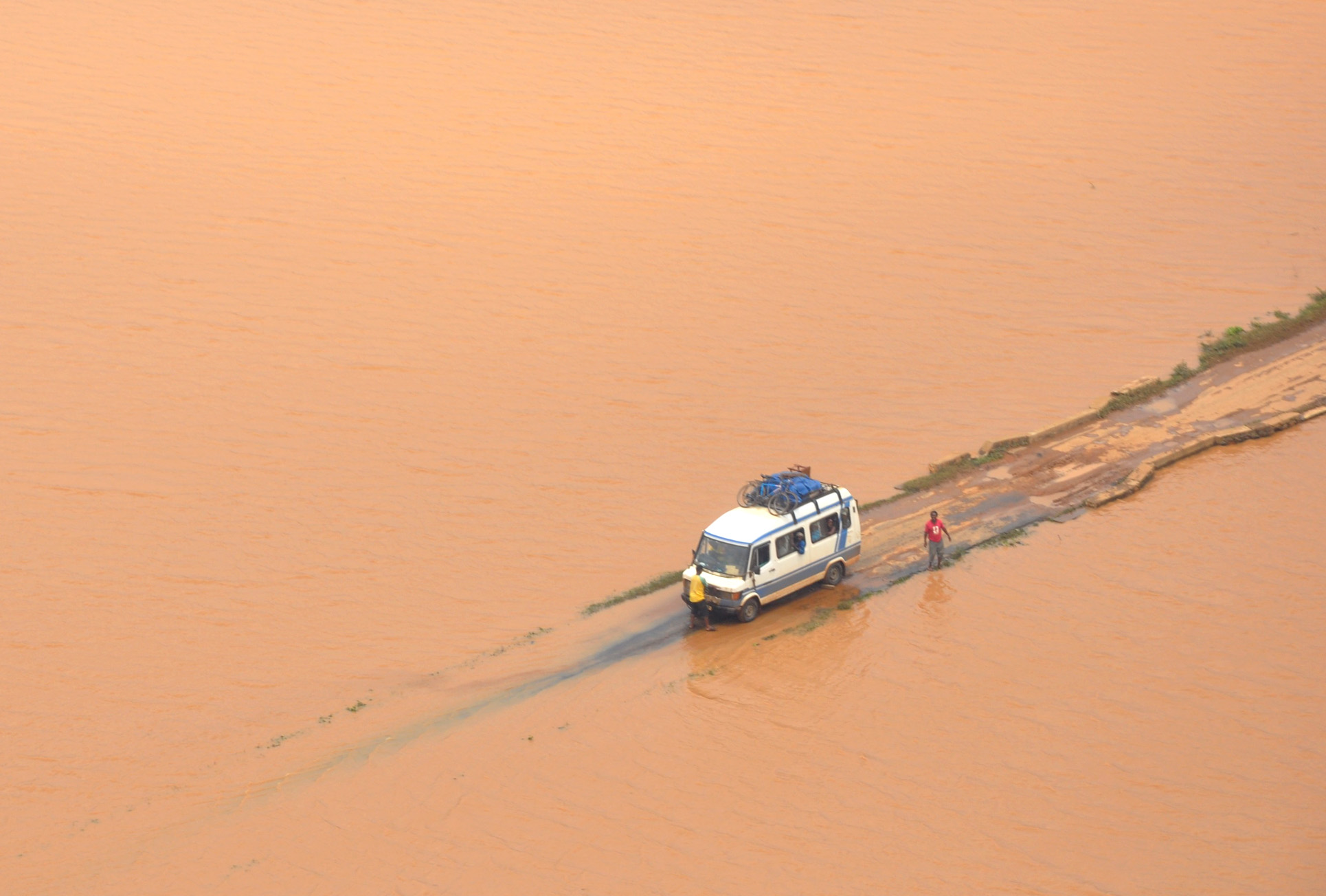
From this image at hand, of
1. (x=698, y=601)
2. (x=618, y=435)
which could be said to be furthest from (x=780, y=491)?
(x=618, y=435)

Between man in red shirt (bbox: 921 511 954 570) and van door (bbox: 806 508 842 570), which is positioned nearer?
van door (bbox: 806 508 842 570)

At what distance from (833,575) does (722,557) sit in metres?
1.81

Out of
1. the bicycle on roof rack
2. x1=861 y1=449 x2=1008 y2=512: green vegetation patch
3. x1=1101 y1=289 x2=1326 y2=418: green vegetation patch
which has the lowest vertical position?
x1=861 y1=449 x2=1008 y2=512: green vegetation patch

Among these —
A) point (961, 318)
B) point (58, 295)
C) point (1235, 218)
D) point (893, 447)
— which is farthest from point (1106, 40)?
point (58, 295)

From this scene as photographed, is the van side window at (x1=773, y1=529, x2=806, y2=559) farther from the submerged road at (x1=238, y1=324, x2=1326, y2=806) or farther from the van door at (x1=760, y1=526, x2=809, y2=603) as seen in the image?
the submerged road at (x1=238, y1=324, x2=1326, y2=806)

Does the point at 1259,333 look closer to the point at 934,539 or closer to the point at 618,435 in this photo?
the point at 934,539

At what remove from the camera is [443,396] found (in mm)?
22547

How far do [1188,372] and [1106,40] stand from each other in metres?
14.1

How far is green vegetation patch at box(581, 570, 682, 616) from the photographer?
58.3 feet

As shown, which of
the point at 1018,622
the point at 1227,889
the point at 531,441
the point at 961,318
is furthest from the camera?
the point at 961,318

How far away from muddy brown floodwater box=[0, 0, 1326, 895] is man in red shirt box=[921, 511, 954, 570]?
36 cm

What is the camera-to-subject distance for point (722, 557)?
55.6 ft

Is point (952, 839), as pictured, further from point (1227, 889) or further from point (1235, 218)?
point (1235, 218)

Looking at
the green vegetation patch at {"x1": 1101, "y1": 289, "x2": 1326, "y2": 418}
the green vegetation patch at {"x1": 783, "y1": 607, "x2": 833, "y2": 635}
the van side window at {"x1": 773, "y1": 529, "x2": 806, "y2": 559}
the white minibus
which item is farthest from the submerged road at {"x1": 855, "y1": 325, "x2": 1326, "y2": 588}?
the van side window at {"x1": 773, "y1": 529, "x2": 806, "y2": 559}
